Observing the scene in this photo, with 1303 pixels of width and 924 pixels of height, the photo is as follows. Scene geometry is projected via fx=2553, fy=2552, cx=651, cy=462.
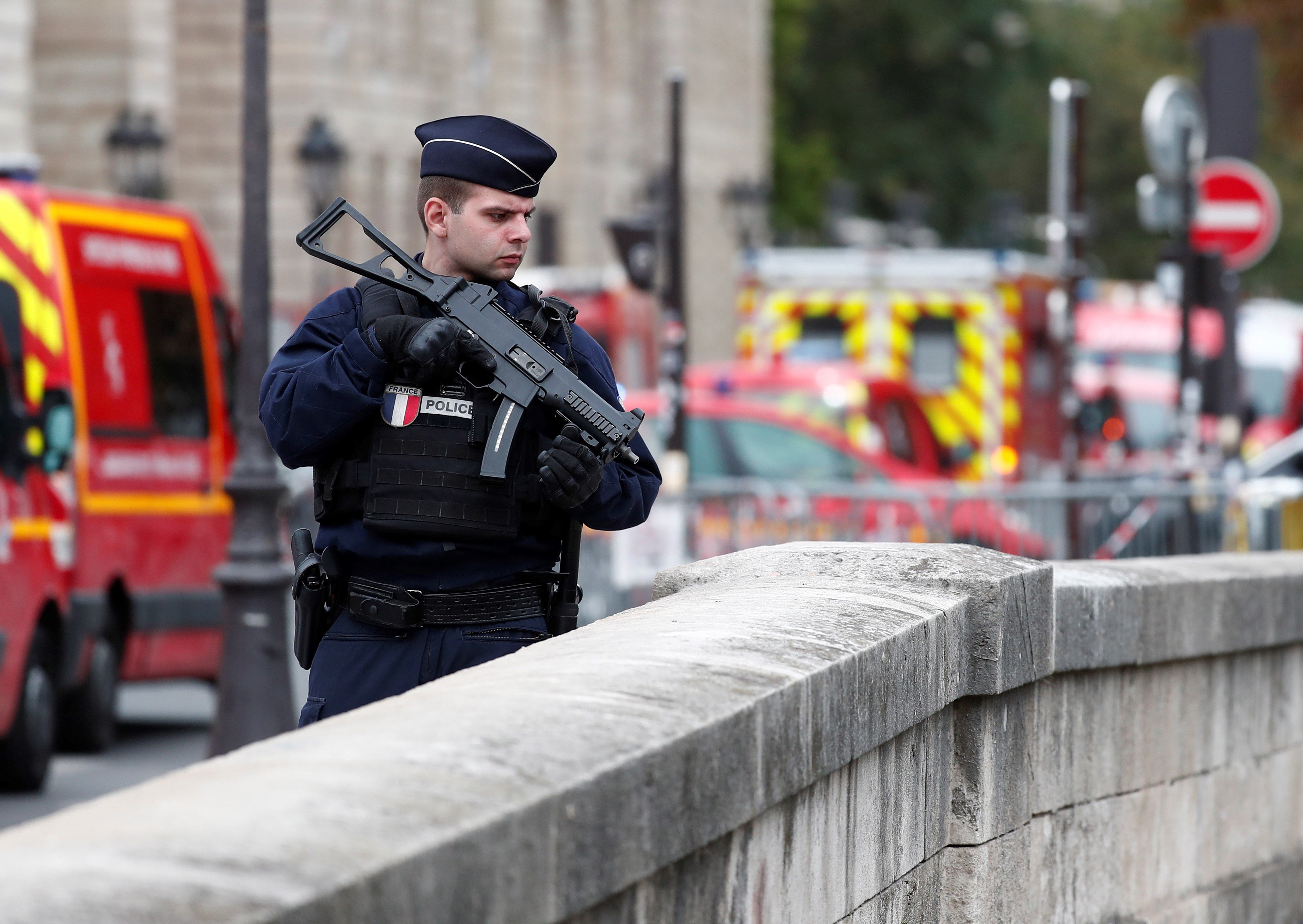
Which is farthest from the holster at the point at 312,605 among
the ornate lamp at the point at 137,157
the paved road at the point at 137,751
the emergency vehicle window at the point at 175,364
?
the ornate lamp at the point at 137,157

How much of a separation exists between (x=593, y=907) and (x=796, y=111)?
198ft

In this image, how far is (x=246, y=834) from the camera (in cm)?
236

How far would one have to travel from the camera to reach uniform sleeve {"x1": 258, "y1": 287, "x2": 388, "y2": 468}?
4.32m

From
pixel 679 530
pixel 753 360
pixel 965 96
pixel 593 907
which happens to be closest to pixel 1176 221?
pixel 679 530

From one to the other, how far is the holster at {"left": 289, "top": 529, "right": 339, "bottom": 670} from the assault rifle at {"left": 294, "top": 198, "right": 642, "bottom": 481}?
1.10ft

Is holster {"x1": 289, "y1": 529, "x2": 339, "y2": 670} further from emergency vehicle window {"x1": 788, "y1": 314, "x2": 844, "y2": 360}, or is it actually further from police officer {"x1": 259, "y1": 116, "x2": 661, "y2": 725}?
emergency vehicle window {"x1": 788, "y1": 314, "x2": 844, "y2": 360}

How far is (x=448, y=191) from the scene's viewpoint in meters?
4.48

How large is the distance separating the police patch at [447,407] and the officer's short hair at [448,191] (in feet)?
0.98

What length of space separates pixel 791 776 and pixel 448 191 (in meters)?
1.37

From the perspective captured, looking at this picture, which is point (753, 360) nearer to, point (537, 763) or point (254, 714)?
point (254, 714)

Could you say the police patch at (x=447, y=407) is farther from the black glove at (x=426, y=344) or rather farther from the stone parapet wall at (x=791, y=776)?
the stone parapet wall at (x=791, y=776)

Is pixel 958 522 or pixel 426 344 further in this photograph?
pixel 958 522

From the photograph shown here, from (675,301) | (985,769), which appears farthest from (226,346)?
(985,769)

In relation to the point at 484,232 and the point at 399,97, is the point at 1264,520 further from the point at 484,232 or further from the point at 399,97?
the point at 399,97
